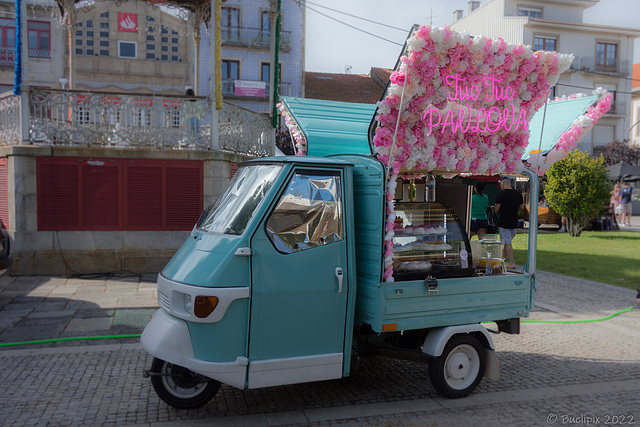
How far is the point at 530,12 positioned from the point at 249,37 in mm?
24391

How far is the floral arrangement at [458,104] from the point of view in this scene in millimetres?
4605

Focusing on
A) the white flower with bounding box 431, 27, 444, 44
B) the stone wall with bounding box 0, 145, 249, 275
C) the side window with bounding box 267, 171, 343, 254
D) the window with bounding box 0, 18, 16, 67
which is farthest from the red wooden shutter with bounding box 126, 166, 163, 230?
the window with bounding box 0, 18, 16, 67

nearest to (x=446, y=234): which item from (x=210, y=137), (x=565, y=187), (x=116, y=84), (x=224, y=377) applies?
(x=224, y=377)

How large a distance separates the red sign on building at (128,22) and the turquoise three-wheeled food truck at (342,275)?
1003 inches

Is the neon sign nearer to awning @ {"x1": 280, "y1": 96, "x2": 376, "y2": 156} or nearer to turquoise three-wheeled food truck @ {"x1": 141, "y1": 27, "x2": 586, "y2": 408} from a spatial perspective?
turquoise three-wheeled food truck @ {"x1": 141, "y1": 27, "x2": 586, "y2": 408}

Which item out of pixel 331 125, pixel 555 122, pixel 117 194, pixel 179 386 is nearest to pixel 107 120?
pixel 117 194

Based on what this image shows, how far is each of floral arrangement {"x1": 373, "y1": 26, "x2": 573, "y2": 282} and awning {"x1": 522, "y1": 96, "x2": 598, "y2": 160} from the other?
67cm

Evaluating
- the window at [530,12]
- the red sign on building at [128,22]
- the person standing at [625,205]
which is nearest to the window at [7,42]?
the red sign on building at [128,22]

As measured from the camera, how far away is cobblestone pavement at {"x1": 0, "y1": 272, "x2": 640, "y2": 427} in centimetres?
455

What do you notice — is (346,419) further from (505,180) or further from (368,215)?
(505,180)

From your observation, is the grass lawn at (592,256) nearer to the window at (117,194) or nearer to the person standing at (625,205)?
the person standing at (625,205)

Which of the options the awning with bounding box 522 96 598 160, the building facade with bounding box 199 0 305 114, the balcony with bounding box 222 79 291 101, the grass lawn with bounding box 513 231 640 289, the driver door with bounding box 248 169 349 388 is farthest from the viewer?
the building facade with bounding box 199 0 305 114

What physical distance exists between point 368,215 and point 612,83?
4830 cm

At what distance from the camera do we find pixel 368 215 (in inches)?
187
